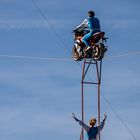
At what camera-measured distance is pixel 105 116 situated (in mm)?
34812

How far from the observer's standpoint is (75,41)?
3828 cm

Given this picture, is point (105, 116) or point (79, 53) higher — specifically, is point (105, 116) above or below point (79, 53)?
below

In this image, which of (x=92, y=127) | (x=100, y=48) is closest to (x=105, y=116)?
(x=92, y=127)

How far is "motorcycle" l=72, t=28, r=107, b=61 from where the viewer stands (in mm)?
36725

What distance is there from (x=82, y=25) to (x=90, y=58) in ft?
3.79

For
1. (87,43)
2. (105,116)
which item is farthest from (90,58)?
(105,116)

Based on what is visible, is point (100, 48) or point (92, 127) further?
point (100, 48)

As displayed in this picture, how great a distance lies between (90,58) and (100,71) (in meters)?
0.90

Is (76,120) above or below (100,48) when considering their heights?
below

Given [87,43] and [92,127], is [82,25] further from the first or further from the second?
[92,127]

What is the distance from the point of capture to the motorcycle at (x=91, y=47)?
36.7 m

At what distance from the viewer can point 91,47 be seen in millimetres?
37188

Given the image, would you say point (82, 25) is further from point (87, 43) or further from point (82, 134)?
point (82, 134)

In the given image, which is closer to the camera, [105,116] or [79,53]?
[105,116]
